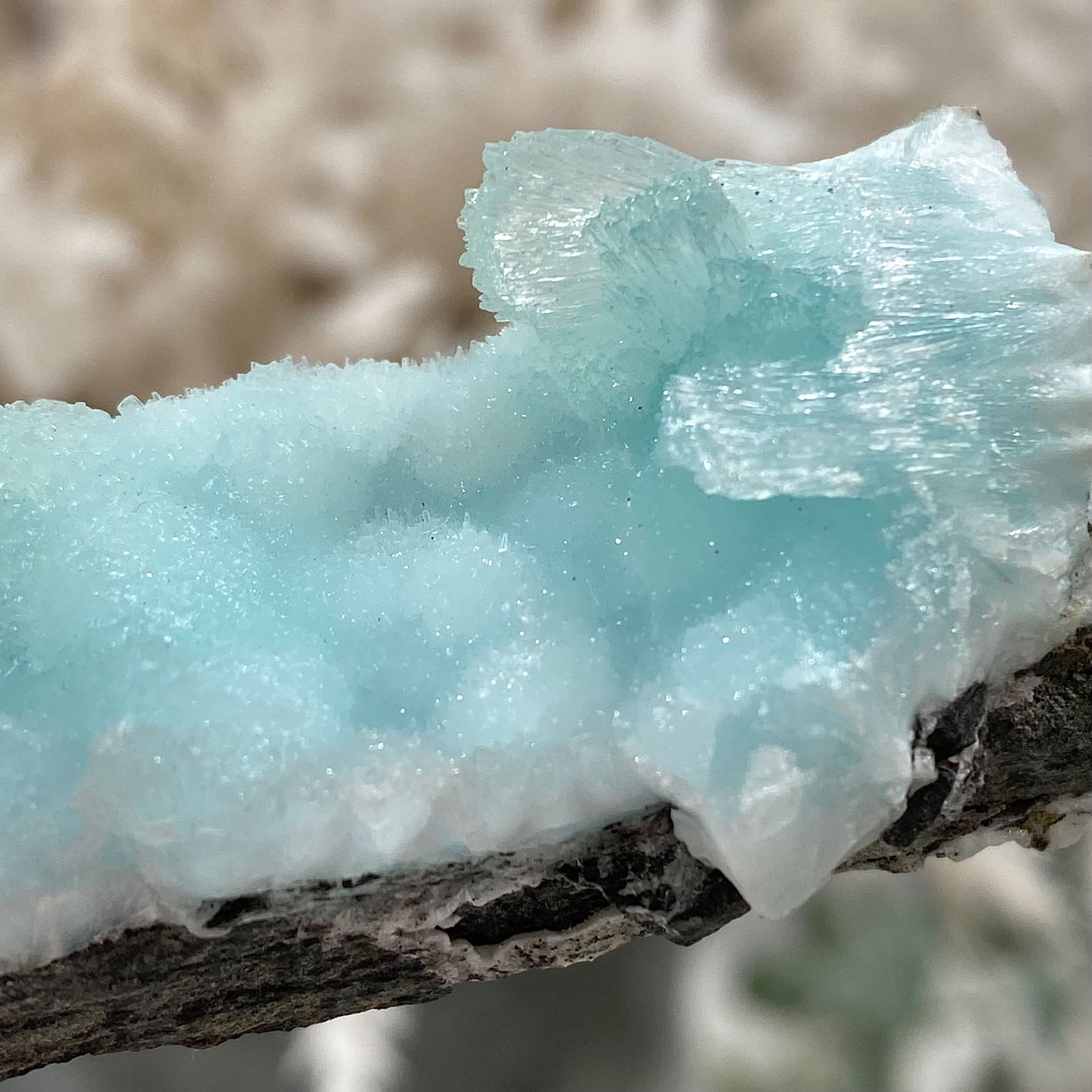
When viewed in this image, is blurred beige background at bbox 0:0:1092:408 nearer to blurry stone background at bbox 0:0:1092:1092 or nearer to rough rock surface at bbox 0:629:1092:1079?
blurry stone background at bbox 0:0:1092:1092

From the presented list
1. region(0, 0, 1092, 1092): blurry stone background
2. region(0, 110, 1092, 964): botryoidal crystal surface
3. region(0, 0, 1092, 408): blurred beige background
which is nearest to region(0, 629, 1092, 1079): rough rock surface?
region(0, 110, 1092, 964): botryoidal crystal surface

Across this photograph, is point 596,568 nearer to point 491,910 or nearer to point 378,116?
point 491,910

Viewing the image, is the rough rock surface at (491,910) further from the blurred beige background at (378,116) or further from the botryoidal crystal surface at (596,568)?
the blurred beige background at (378,116)

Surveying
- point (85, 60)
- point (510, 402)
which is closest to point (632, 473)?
point (510, 402)

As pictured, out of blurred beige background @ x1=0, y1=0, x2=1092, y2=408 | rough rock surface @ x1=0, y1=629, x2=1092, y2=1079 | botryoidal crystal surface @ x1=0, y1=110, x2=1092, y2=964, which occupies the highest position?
blurred beige background @ x1=0, y1=0, x2=1092, y2=408

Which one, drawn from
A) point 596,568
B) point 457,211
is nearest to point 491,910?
point 596,568
